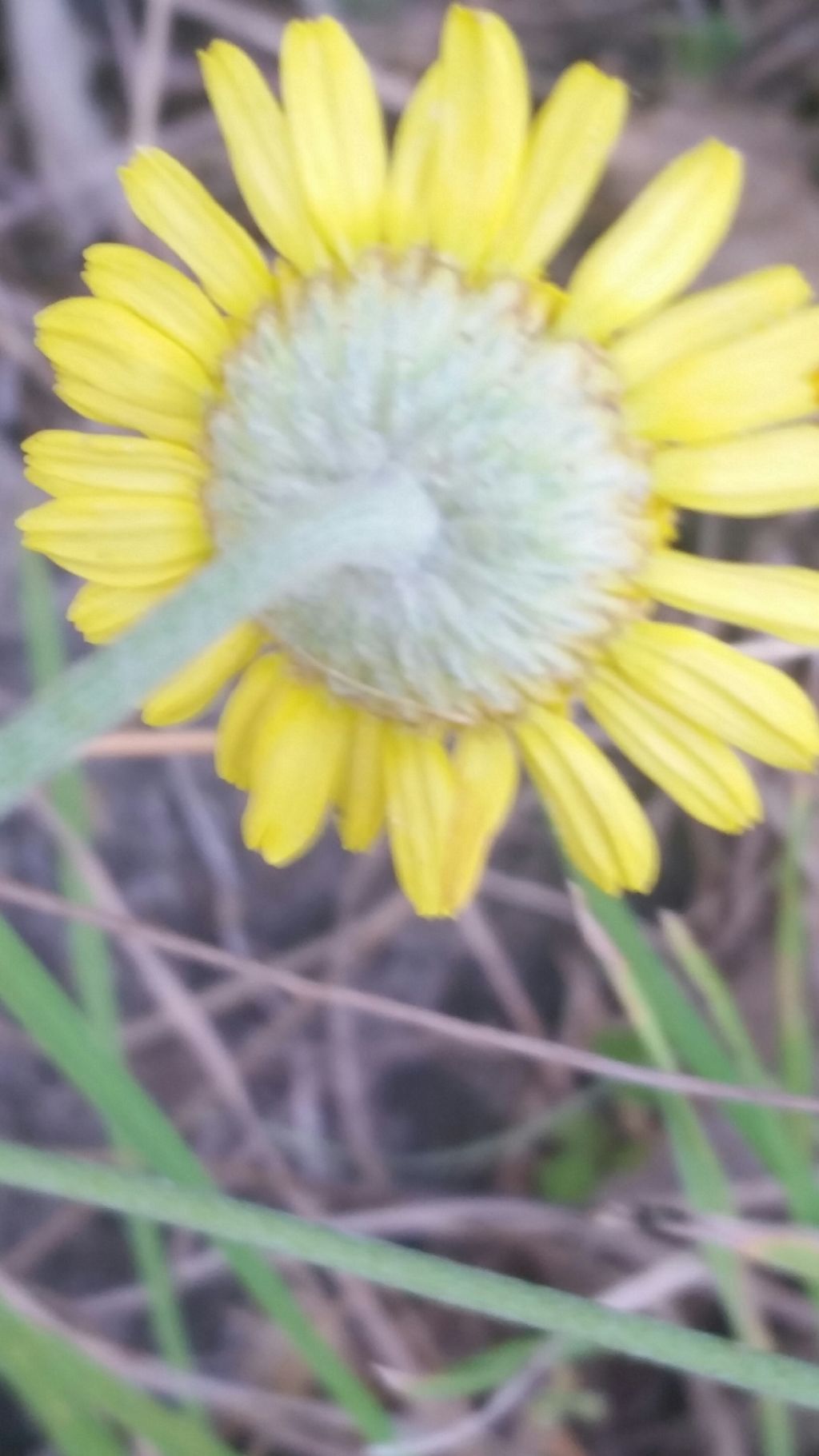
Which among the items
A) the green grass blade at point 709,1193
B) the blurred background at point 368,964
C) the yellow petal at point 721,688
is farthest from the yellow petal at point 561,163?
the blurred background at point 368,964

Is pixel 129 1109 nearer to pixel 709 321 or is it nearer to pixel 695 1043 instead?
pixel 695 1043

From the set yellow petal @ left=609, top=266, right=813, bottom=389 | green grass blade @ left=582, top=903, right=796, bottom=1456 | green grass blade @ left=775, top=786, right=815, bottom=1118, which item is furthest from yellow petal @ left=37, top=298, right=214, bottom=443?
green grass blade @ left=775, top=786, right=815, bottom=1118

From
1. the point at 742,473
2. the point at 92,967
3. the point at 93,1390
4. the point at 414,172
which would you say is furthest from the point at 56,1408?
the point at 414,172

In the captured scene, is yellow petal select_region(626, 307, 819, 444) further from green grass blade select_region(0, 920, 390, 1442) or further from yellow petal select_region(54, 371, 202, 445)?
green grass blade select_region(0, 920, 390, 1442)

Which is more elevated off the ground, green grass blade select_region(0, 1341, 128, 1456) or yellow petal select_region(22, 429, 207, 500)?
yellow petal select_region(22, 429, 207, 500)

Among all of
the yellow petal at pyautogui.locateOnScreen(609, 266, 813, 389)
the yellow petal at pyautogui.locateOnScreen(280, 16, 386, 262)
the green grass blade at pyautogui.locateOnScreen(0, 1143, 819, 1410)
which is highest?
the yellow petal at pyautogui.locateOnScreen(280, 16, 386, 262)

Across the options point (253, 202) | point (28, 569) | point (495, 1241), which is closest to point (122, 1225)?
point (495, 1241)
